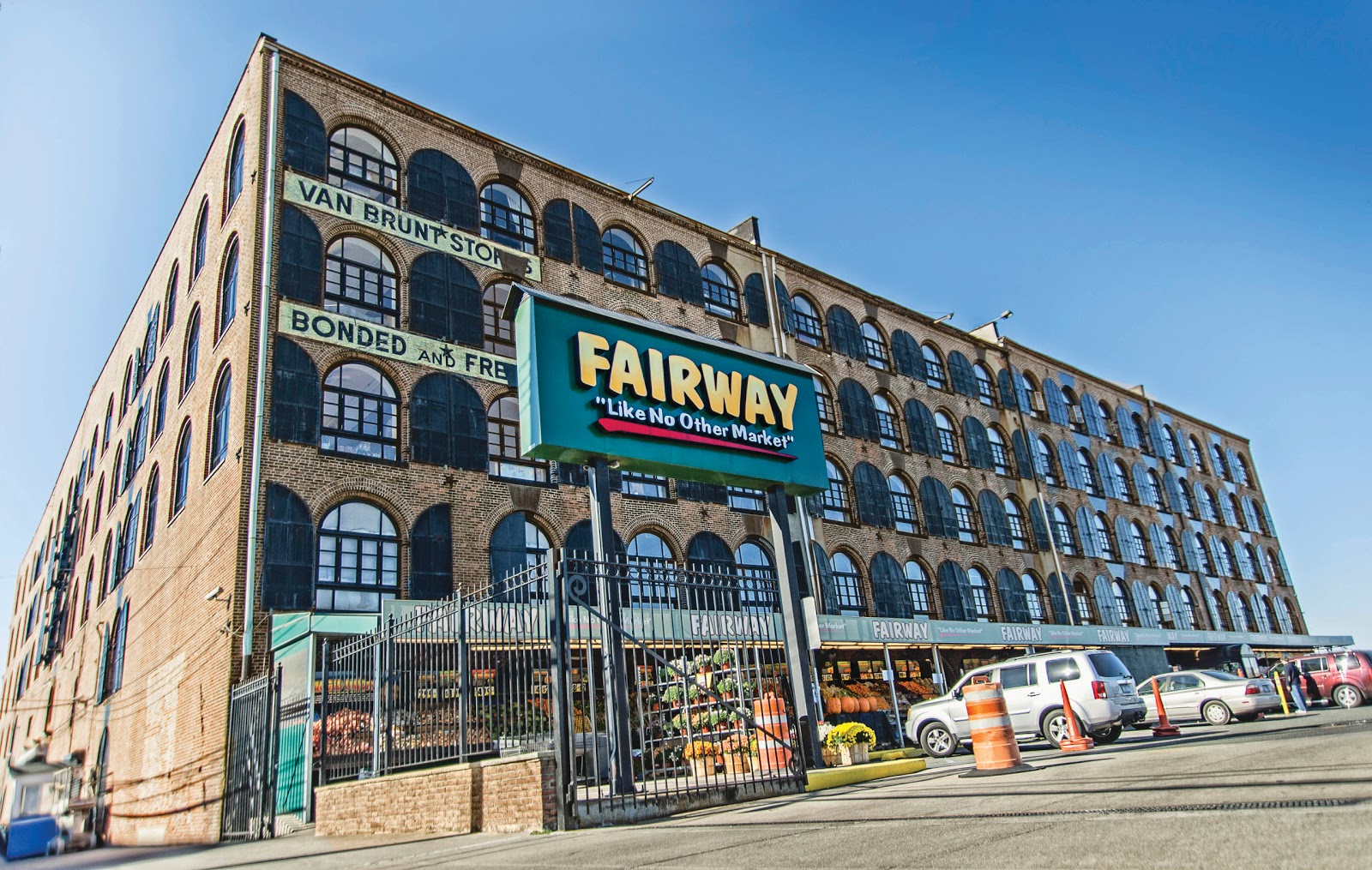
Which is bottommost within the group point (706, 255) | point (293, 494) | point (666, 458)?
point (666, 458)

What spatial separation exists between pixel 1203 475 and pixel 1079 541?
1845cm

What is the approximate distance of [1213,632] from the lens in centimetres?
4156

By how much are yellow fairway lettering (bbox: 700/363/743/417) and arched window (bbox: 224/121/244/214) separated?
Answer: 1445 cm

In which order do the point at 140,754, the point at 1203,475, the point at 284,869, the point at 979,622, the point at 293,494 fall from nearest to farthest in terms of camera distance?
the point at 284,869
the point at 293,494
the point at 140,754
the point at 979,622
the point at 1203,475

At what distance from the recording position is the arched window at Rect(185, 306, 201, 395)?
23.9 metres

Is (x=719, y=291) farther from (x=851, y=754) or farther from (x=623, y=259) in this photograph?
(x=851, y=754)

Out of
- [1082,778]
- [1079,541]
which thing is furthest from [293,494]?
[1079,541]

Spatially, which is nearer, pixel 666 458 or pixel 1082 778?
pixel 1082 778

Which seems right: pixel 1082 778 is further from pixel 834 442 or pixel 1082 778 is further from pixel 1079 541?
pixel 1079 541

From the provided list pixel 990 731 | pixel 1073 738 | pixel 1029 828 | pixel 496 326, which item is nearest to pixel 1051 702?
pixel 1073 738

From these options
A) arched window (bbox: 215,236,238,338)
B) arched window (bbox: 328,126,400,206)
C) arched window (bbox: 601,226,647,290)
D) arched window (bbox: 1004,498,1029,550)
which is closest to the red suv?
arched window (bbox: 1004,498,1029,550)

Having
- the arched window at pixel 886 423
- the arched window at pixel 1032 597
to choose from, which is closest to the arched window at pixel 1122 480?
the arched window at pixel 1032 597

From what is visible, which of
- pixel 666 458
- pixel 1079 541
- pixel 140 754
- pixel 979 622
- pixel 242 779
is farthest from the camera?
pixel 1079 541

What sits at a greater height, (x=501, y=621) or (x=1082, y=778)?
(x=501, y=621)
